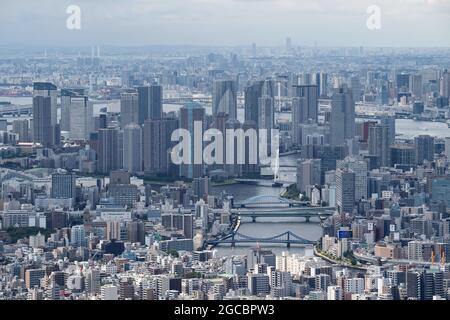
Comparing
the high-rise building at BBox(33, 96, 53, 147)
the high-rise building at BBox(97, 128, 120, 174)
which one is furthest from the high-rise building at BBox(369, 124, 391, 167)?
the high-rise building at BBox(33, 96, 53, 147)

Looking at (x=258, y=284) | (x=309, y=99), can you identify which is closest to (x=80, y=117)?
(x=309, y=99)

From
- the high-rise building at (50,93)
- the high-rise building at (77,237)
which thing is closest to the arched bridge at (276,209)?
the high-rise building at (77,237)

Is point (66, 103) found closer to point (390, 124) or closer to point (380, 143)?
point (380, 143)

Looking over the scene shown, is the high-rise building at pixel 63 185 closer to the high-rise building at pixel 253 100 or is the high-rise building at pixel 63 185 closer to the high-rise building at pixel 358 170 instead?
the high-rise building at pixel 253 100

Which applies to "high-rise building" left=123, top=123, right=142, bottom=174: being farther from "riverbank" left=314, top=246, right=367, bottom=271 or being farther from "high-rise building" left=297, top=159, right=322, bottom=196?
"riverbank" left=314, top=246, right=367, bottom=271

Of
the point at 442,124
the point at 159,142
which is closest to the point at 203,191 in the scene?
the point at 159,142

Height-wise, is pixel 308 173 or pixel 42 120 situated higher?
pixel 42 120

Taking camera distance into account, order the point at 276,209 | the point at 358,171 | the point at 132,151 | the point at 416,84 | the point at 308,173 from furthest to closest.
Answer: the point at 416,84 < the point at 358,171 < the point at 132,151 < the point at 308,173 < the point at 276,209

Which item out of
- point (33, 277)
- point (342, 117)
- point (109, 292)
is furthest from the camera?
point (342, 117)
